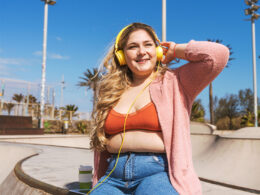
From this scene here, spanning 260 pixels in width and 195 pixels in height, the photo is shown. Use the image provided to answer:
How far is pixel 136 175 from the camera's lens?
199 centimetres

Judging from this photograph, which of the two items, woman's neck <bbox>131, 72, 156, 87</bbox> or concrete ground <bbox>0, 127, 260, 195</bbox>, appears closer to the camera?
woman's neck <bbox>131, 72, 156, 87</bbox>

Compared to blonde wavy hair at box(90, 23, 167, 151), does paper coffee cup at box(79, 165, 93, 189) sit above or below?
below

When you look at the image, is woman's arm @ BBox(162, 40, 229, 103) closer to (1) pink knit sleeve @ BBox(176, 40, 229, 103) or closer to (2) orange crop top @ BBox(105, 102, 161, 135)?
(1) pink knit sleeve @ BBox(176, 40, 229, 103)

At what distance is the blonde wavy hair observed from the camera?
2.35 meters

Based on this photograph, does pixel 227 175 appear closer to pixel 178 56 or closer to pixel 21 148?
pixel 178 56

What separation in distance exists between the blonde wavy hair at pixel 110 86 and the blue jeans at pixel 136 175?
13.7 inches

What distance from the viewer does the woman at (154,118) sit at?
196 cm

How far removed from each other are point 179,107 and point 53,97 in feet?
84.7

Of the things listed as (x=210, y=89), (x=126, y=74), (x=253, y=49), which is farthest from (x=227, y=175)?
(x=210, y=89)

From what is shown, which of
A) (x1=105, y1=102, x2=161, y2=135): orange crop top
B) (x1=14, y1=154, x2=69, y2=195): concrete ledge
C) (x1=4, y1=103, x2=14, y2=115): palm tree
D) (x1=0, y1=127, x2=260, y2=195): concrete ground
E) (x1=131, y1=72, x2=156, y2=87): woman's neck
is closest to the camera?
(x1=105, y1=102, x2=161, y2=135): orange crop top

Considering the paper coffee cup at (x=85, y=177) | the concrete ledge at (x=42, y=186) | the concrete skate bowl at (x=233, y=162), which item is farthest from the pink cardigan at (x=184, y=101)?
the concrete skate bowl at (x=233, y=162)

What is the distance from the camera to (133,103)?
7.38 ft

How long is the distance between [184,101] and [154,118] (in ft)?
0.93

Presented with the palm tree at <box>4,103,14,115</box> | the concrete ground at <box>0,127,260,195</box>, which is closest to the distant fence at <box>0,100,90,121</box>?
the palm tree at <box>4,103,14,115</box>
